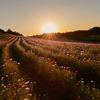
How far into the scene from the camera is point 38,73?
4.69 metres

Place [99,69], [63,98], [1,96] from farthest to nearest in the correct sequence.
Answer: [99,69] → [63,98] → [1,96]

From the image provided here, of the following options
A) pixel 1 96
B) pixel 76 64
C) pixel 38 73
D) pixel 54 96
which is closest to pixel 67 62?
pixel 76 64

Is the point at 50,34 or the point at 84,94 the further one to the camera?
the point at 50,34

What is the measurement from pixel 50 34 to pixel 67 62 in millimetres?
58530

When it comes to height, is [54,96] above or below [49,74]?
below

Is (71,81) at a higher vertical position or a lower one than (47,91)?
higher

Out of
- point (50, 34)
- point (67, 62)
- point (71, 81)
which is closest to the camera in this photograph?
point (71, 81)

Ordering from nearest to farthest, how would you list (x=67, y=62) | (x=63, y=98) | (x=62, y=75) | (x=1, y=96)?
(x=1, y=96) → (x=63, y=98) → (x=62, y=75) → (x=67, y=62)

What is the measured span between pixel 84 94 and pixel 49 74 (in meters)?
1.86

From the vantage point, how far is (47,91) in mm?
3402

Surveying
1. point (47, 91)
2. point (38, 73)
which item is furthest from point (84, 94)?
point (38, 73)

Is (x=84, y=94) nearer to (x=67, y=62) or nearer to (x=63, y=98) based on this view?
(x=63, y=98)

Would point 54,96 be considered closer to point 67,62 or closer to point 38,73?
point 38,73

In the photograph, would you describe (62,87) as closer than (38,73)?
Yes
